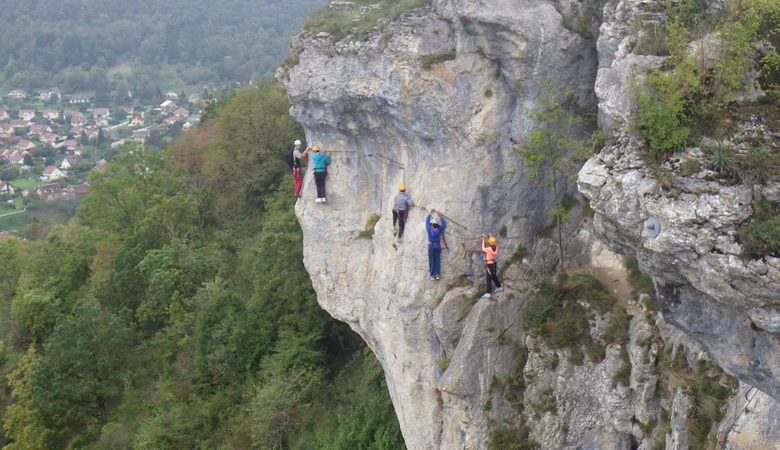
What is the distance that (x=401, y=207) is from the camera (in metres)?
16.5

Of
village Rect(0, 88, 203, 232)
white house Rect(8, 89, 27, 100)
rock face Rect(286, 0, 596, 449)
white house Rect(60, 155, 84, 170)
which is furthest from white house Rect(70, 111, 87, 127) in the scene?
rock face Rect(286, 0, 596, 449)

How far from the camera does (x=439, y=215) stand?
621 inches

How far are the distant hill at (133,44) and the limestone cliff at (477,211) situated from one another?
467 ft

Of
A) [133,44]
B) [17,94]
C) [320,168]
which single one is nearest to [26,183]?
[17,94]

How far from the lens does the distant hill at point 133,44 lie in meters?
166

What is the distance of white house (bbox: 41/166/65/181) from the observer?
364ft

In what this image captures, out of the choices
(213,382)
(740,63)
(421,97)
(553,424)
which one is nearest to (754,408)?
(553,424)

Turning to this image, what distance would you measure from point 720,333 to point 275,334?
18.5 m

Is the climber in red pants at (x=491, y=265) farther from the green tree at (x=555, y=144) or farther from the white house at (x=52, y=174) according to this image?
the white house at (x=52, y=174)

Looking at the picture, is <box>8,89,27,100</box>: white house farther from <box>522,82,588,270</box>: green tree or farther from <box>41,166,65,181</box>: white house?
<box>522,82,588,270</box>: green tree

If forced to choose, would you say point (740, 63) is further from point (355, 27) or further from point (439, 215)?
point (355, 27)

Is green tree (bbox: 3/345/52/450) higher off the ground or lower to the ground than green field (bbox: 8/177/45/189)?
higher

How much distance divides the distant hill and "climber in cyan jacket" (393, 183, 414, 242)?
143 m

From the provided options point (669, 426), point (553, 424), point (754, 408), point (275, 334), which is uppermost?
point (754, 408)
